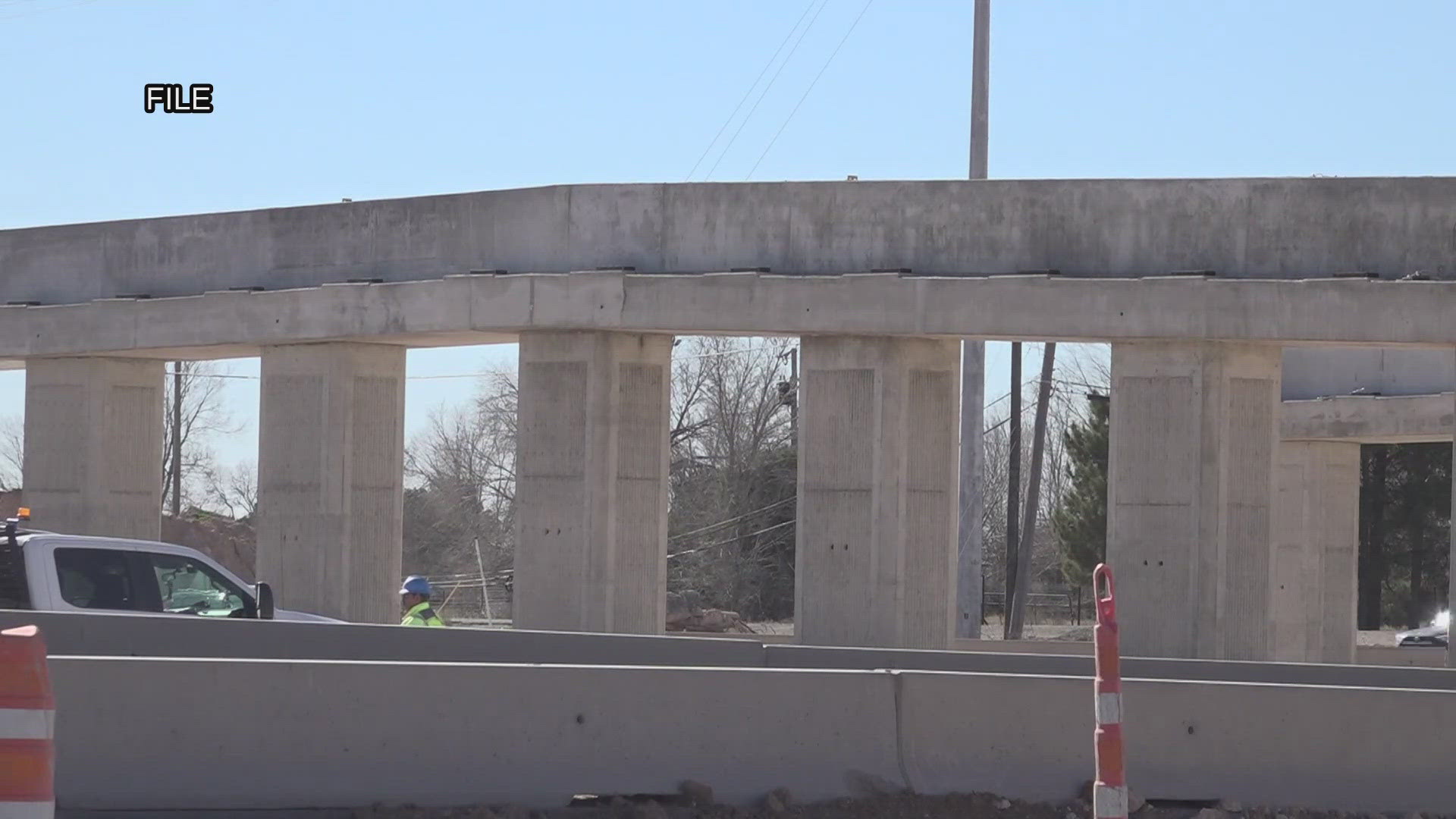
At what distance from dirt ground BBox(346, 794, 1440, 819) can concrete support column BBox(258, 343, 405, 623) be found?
1502 cm

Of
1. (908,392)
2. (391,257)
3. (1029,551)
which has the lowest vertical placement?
(1029,551)

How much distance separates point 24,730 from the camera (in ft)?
18.4

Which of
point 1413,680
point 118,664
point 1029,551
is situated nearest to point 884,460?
point 1413,680

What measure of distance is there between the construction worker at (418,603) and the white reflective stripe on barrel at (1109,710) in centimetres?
930

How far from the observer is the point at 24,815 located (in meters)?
5.58

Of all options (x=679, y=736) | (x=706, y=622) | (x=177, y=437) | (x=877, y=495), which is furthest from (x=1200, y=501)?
(x=177, y=437)

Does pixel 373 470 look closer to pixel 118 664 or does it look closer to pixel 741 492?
pixel 118 664

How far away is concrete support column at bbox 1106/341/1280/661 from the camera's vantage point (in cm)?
2080

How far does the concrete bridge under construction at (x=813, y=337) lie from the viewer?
821 inches

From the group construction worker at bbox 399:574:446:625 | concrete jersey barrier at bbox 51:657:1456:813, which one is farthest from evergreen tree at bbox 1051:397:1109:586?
concrete jersey barrier at bbox 51:657:1456:813

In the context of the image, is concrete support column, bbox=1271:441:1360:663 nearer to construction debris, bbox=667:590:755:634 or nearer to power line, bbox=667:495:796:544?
construction debris, bbox=667:590:755:634

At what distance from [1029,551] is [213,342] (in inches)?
855

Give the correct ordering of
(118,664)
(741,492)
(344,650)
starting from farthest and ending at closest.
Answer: (741,492)
(344,650)
(118,664)

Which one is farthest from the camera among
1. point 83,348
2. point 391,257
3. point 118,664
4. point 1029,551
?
Result: point 1029,551
